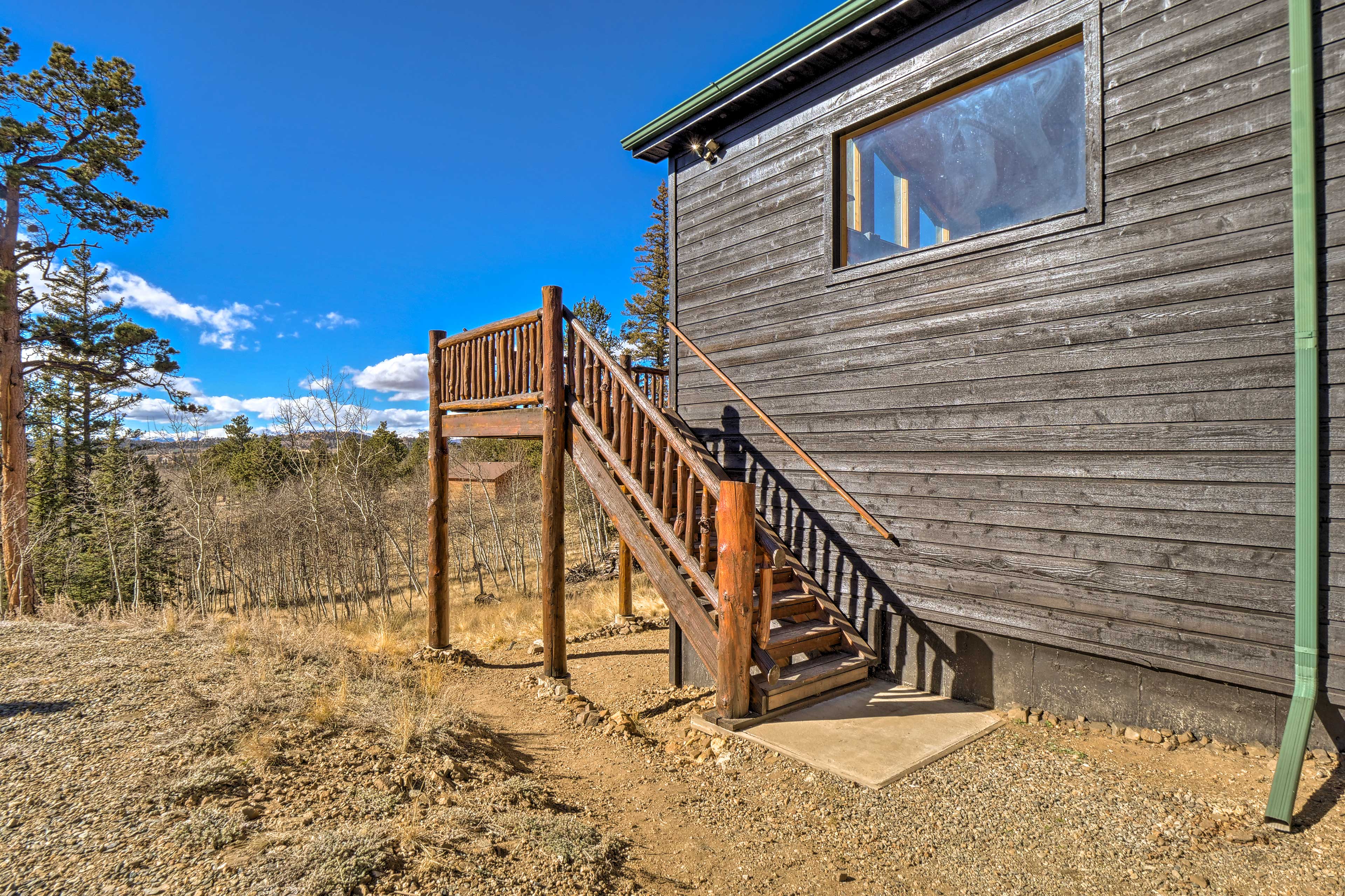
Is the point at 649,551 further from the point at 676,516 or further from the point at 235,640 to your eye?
the point at 235,640

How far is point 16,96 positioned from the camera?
11.5 metres

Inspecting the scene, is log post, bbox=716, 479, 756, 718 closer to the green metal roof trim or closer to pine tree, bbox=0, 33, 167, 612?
the green metal roof trim

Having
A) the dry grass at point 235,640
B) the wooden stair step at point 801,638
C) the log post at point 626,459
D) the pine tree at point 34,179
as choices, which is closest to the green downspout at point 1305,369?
the wooden stair step at point 801,638

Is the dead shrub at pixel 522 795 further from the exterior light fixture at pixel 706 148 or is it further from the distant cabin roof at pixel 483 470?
the distant cabin roof at pixel 483 470

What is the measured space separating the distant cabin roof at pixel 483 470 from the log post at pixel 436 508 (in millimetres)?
19062

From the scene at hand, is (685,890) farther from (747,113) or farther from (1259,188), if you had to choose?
(747,113)

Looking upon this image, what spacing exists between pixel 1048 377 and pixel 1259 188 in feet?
4.54

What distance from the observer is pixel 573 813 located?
136 inches

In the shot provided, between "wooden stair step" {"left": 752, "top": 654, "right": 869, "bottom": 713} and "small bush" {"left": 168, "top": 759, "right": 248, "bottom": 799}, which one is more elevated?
"small bush" {"left": 168, "top": 759, "right": 248, "bottom": 799}

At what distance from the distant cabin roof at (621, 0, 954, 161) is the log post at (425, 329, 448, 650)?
3754mm

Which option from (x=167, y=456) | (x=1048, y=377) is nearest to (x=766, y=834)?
(x=1048, y=377)

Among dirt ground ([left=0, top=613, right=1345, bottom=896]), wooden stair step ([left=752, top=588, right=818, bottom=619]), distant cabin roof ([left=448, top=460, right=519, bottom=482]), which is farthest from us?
distant cabin roof ([left=448, top=460, right=519, bottom=482])

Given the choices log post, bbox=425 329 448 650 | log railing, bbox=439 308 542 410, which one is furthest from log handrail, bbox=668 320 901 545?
log post, bbox=425 329 448 650

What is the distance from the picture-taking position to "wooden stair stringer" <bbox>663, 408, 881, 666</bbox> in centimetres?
501
